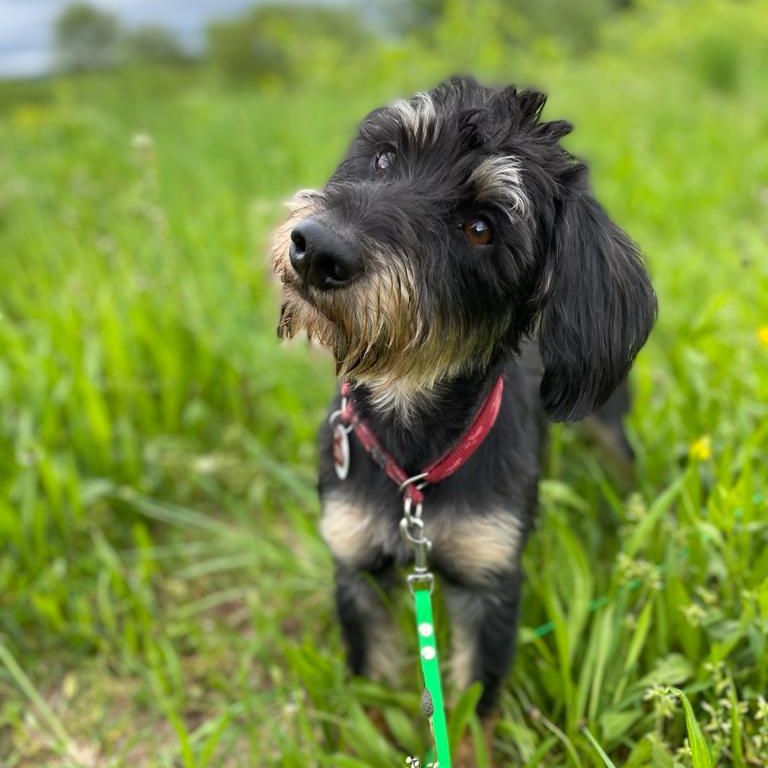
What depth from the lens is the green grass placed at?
2.46m

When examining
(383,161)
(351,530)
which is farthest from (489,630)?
(383,161)

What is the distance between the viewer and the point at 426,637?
6.36 feet

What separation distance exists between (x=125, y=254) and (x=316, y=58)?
9.34 m

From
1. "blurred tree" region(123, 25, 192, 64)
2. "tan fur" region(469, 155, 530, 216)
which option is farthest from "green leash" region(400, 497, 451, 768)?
"blurred tree" region(123, 25, 192, 64)

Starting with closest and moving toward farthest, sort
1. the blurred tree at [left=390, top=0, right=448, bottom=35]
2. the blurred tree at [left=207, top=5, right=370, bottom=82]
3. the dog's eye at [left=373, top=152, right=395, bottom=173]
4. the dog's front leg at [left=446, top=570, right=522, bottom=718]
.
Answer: the dog's eye at [left=373, top=152, right=395, bottom=173] < the dog's front leg at [left=446, top=570, right=522, bottom=718] < the blurred tree at [left=207, top=5, right=370, bottom=82] < the blurred tree at [left=390, top=0, right=448, bottom=35]

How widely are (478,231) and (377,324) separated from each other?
40 cm

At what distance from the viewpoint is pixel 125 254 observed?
5.27m

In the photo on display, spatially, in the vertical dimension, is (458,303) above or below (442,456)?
above

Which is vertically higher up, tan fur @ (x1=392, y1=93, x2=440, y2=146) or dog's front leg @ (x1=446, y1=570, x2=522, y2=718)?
tan fur @ (x1=392, y1=93, x2=440, y2=146)

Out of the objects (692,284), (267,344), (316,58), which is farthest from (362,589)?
(316,58)

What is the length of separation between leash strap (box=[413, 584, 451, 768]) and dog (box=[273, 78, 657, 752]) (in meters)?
0.33

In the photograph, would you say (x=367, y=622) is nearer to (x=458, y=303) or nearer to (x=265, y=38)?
(x=458, y=303)

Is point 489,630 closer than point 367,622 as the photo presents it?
Yes

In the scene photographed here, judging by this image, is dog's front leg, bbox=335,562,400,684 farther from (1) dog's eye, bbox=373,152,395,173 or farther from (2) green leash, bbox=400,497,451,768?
(1) dog's eye, bbox=373,152,395,173
